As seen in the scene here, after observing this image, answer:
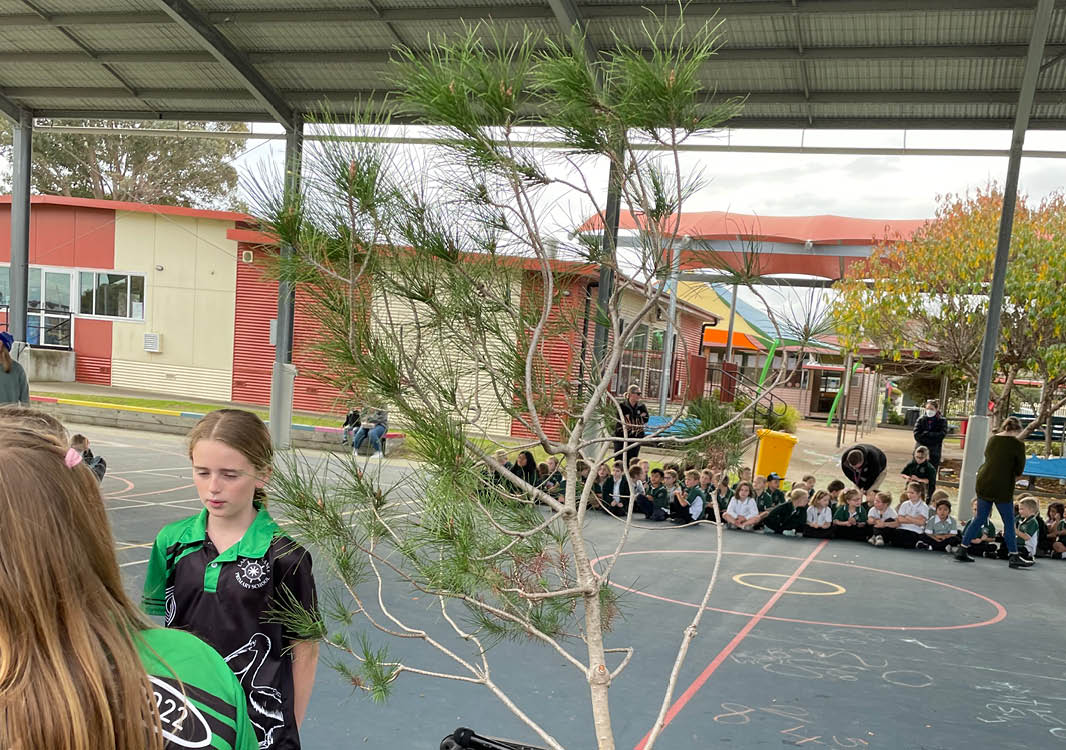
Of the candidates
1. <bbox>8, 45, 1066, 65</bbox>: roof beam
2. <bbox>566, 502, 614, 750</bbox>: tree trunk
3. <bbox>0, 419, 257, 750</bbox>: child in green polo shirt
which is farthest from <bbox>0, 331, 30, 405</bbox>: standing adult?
<bbox>8, 45, 1066, 65</bbox>: roof beam

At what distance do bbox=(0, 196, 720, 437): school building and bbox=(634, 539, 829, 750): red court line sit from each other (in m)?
15.6

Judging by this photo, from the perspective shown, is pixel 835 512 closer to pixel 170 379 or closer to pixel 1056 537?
pixel 1056 537

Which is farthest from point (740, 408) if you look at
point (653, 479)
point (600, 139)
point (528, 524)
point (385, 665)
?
point (653, 479)

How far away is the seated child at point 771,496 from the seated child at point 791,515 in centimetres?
19

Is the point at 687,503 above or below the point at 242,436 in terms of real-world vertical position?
below

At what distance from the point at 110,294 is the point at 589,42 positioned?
17.1 meters

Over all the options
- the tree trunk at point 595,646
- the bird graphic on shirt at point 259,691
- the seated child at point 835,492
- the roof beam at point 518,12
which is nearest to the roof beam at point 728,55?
the roof beam at point 518,12

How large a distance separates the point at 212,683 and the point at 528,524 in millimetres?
1254

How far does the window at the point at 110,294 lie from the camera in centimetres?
2153

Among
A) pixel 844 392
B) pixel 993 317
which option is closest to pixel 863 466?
pixel 993 317

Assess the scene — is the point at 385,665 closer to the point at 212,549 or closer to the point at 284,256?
the point at 212,549

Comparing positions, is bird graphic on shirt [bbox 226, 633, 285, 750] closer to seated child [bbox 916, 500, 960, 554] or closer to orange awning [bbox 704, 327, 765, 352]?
seated child [bbox 916, 500, 960, 554]

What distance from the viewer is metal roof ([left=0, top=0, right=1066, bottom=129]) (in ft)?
27.3

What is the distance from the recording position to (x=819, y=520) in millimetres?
10117
